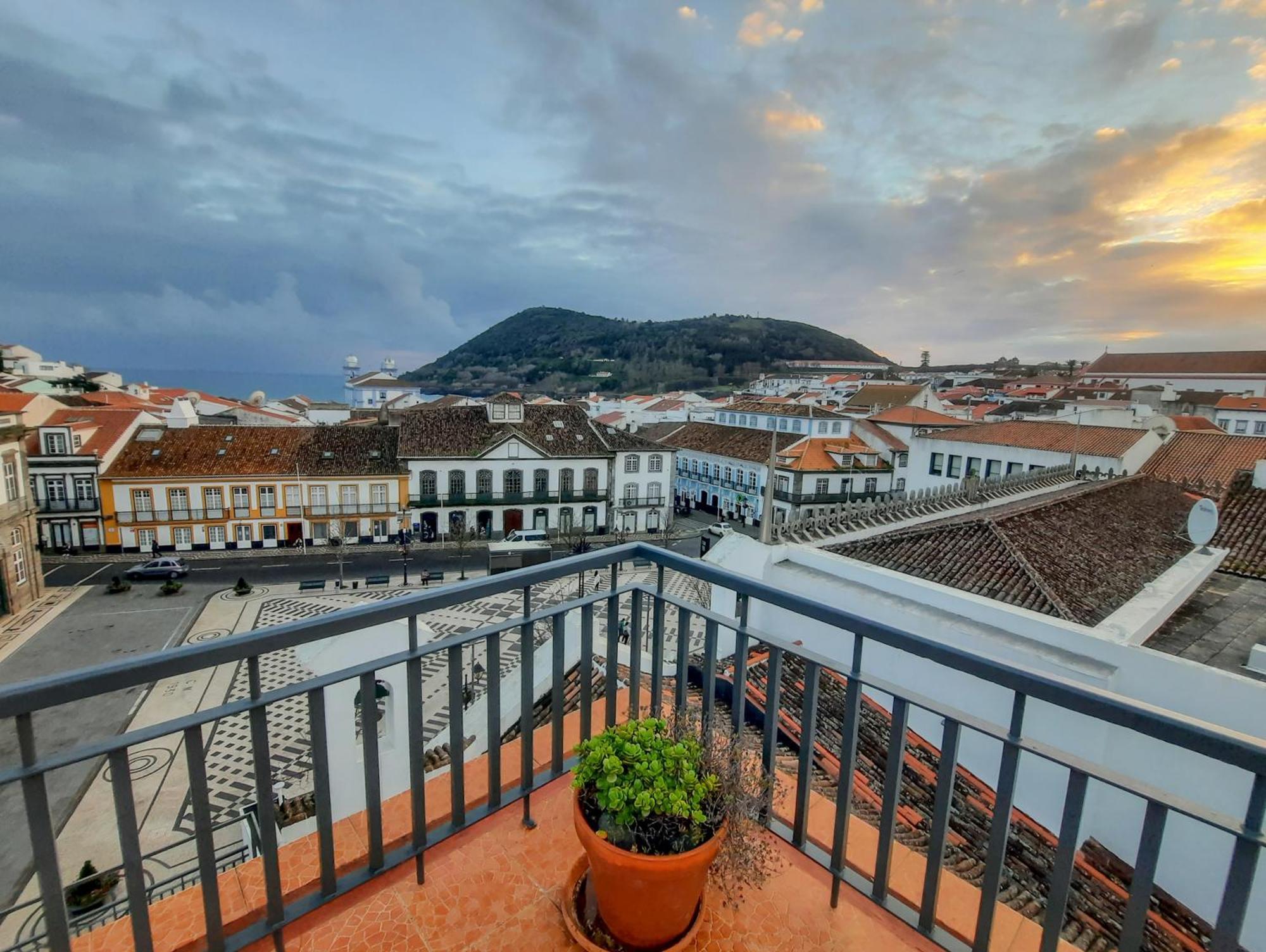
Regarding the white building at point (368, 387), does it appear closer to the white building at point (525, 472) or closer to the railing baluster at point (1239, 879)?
the white building at point (525, 472)

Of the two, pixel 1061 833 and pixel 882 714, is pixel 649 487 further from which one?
pixel 1061 833

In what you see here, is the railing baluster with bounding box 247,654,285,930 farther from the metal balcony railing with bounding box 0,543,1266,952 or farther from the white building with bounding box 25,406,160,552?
the white building with bounding box 25,406,160,552

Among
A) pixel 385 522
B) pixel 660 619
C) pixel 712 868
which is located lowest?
pixel 385 522

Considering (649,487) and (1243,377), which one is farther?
(1243,377)

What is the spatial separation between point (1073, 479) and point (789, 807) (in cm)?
1769

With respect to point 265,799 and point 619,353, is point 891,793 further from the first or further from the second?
point 619,353

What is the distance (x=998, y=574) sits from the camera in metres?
7.71

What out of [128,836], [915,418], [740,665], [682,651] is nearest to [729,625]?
[740,665]

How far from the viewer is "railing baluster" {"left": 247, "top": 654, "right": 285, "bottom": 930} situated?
5.29 ft

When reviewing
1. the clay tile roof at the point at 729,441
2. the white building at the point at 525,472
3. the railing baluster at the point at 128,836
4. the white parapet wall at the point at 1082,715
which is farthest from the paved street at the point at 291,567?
the railing baluster at the point at 128,836

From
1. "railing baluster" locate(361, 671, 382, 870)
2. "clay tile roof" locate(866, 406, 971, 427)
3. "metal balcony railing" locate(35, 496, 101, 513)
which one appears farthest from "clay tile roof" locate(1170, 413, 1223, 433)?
"metal balcony railing" locate(35, 496, 101, 513)

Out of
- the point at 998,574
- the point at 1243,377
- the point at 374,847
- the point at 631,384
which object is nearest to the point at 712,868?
the point at 374,847

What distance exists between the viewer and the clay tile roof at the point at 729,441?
31.2m

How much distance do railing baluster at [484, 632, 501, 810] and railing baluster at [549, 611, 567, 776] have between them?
0.21 metres
